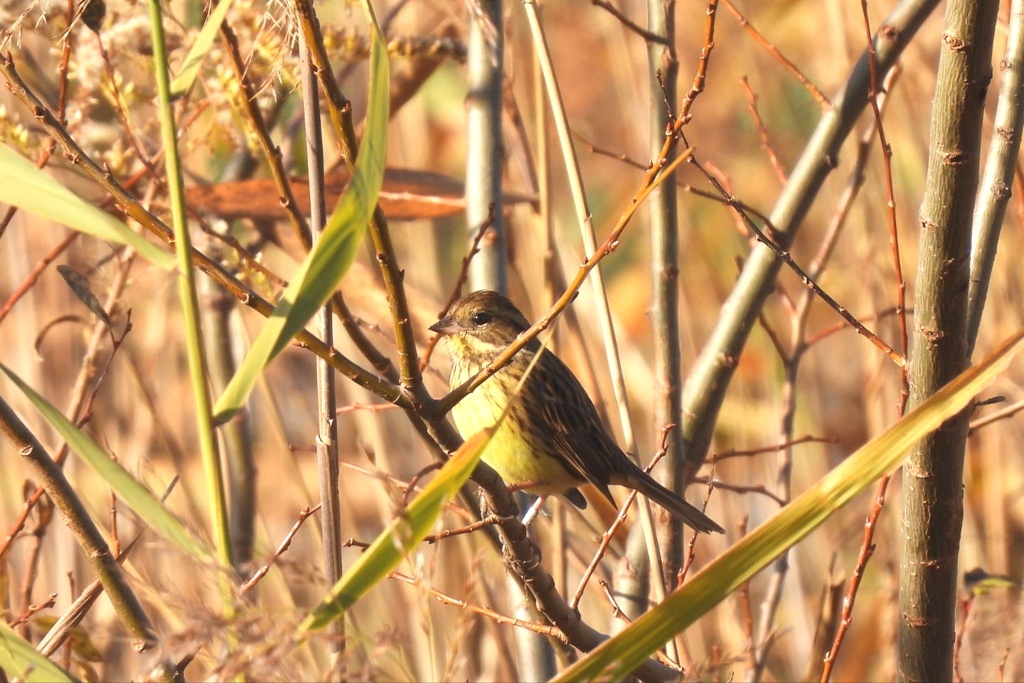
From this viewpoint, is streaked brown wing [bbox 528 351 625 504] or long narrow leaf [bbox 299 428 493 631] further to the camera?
streaked brown wing [bbox 528 351 625 504]

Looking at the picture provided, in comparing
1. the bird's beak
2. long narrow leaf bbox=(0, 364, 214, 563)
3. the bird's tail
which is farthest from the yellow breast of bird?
long narrow leaf bbox=(0, 364, 214, 563)

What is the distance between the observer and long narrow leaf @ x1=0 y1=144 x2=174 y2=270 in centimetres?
126

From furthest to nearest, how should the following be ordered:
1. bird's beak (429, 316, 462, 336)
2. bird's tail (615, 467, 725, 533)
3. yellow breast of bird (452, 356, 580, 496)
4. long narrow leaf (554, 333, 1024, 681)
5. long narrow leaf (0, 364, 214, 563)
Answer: yellow breast of bird (452, 356, 580, 496) < bird's beak (429, 316, 462, 336) < bird's tail (615, 467, 725, 533) < long narrow leaf (554, 333, 1024, 681) < long narrow leaf (0, 364, 214, 563)

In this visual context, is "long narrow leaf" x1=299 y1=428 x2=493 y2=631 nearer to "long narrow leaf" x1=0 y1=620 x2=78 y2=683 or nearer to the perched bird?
"long narrow leaf" x1=0 y1=620 x2=78 y2=683

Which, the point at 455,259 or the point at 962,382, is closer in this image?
the point at 962,382

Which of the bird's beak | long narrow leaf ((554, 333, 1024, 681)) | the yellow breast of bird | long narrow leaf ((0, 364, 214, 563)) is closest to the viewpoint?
long narrow leaf ((0, 364, 214, 563))

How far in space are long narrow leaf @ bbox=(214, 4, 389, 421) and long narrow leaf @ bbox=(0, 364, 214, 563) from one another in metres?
0.14

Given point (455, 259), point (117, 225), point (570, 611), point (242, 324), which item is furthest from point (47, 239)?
point (117, 225)

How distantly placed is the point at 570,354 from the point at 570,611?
2.48m

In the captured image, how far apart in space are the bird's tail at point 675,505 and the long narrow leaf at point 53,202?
1.67m

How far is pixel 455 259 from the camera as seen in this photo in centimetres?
570

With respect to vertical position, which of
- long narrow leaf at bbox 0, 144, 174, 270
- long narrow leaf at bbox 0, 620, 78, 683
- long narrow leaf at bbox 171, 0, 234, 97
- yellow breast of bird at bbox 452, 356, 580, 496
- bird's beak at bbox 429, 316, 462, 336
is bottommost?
long narrow leaf at bbox 0, 620, 78, 683

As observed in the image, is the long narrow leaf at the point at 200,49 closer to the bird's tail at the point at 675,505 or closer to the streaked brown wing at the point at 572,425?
the bird's tail at the point at 675,505

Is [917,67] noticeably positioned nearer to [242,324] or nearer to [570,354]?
[570,354]
